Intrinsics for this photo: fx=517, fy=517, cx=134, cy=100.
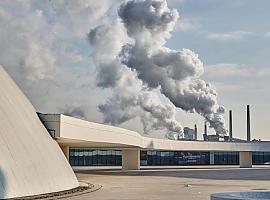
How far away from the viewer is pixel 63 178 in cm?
2481

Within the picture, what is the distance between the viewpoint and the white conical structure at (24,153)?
1927 centimetres

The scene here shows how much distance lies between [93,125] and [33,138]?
12.2 meters

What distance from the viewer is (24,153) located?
21156 millimetres

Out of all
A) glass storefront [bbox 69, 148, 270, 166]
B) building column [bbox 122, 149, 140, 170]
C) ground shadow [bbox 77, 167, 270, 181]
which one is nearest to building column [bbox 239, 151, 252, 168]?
glass storefront [bbox 69, 148, 270, 166]

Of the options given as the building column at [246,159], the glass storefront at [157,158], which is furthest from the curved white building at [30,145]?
the glass storefront at [157,158]

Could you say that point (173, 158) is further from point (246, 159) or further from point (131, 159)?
point (131, 159)

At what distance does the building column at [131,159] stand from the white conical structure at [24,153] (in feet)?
119

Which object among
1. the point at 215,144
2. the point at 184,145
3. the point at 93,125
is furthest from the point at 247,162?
the point at 93,125

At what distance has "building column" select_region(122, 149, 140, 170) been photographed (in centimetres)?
6338

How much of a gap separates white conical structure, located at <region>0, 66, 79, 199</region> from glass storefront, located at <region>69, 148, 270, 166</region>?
5546 cm

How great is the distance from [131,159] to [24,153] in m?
43.3

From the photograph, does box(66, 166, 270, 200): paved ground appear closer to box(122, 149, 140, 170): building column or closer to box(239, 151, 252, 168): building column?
box(122, 149, 140, 170): building column

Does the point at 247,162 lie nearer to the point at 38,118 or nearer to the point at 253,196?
the point at 38,118

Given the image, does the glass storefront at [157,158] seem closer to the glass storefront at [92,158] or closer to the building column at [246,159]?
the glass storefront at [92,158]
